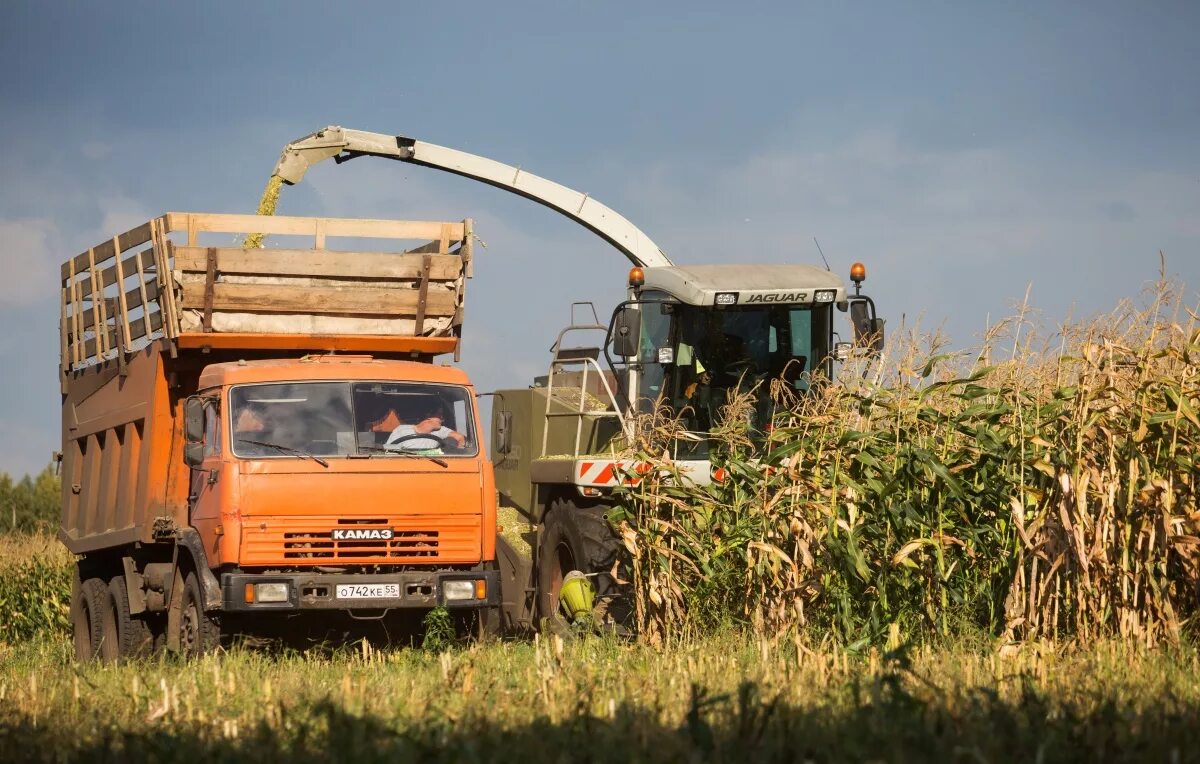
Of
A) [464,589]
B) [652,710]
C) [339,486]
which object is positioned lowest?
[652,710]

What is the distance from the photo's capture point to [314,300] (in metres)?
12.7

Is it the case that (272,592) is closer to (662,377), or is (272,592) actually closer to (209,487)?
(209,487)

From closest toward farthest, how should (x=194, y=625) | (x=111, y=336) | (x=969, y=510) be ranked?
(x=969, y=510) < (x=194, y=625) < (x=111, y=336)

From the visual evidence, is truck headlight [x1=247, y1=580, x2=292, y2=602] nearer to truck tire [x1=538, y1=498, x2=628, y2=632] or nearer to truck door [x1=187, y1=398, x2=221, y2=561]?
truck door [x1=187, y1=398, x2=221, y2=561]

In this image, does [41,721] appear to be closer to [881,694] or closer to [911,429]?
[881,694]

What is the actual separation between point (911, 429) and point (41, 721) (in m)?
5.50

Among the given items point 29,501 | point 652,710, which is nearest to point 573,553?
point 652,710

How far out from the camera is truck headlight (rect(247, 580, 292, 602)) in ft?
35.5

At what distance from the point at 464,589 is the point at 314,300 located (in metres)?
2.95

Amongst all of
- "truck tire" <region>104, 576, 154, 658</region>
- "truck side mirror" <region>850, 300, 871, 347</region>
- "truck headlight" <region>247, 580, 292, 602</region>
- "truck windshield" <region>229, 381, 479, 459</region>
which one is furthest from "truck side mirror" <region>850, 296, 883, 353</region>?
"truck tire" <region>104, 576, 154, 658</region>

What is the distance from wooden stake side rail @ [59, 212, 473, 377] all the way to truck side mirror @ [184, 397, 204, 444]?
2.80 feet

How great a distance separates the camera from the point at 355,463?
37.4 feet

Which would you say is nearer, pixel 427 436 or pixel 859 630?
pixel 859 630

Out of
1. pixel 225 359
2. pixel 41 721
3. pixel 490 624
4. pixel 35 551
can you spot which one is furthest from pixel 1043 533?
pixel 35 551
